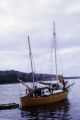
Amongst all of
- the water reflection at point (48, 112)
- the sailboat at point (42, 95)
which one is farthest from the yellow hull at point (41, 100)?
the water reflection at point (48, 112)

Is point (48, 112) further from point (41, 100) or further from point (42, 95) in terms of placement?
point (42, 95)

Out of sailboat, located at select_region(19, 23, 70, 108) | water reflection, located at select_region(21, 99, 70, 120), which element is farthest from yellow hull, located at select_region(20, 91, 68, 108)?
water reflection, located at select_region(21, 99, 70, 120)

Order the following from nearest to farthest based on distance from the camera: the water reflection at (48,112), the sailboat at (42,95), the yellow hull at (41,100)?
the water reflection at (48,112), the yellow hull at (41,100), the sailboat at (42,95)

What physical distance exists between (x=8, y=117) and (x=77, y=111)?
12.1 m

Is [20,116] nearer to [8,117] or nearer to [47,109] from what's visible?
[8,117]

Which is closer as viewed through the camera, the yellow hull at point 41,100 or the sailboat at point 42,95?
the yellow hull at point 41,100

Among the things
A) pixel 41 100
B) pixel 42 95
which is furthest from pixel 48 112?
pixel 42 95

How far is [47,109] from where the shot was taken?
6894 centimetres

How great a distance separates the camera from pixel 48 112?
6500 cm

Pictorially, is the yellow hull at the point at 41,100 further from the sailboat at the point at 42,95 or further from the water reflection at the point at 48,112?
the water reflection at the point at 48,112

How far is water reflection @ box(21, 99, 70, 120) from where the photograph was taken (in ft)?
193

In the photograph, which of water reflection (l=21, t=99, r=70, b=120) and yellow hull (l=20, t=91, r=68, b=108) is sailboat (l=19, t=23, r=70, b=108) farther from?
water reflection (l=21, t=99, r=70, b=120)

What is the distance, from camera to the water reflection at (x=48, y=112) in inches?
2317

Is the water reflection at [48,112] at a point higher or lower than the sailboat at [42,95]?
lower
